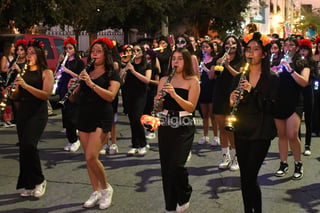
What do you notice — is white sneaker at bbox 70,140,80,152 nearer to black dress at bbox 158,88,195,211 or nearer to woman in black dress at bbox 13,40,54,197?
woman in black dress at bbox 13,40,54,197

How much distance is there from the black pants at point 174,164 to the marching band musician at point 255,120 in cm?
54

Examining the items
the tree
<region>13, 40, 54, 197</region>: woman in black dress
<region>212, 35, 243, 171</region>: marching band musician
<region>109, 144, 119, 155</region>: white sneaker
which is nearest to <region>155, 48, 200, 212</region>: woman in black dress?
<region>13, 40, 54, 197</region>: woman in black dress

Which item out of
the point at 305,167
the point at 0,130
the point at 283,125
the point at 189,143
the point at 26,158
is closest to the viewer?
the point at 189,143

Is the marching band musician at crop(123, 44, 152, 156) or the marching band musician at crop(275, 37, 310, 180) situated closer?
the marching band musician at crop(275, 37, 310, 180)

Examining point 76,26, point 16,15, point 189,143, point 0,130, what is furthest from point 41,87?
point 76,26

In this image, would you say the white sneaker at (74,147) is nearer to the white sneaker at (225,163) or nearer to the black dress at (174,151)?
the white sneaker at (225,163)

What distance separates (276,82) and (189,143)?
1030 millimetres

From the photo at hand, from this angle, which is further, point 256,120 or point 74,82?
point 74,82

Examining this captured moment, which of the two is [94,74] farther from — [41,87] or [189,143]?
[189,143]

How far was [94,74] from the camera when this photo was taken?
4.84 m

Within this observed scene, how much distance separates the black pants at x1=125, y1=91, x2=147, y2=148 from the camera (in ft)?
23.6

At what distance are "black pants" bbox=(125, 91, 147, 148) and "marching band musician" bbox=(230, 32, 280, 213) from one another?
3250 millimetres

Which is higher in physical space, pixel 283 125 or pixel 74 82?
pixel 74 82

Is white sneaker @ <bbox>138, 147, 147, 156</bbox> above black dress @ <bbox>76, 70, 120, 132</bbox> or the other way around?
the other way around
